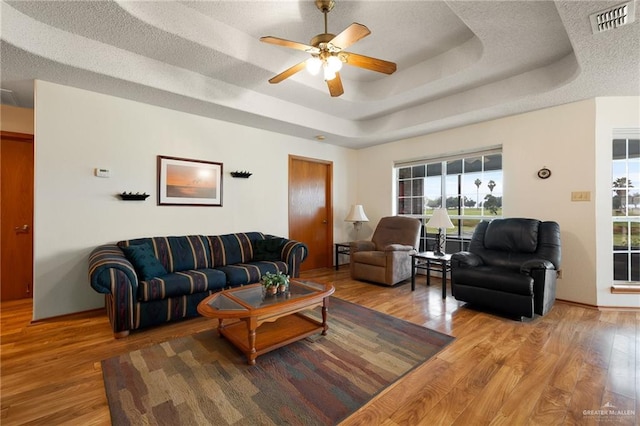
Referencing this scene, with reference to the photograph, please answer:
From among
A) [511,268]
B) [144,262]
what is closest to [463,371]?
[511,268]

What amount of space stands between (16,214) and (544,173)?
685 cm

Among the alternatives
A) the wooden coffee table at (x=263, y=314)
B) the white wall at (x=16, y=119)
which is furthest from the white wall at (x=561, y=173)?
the white wall at (x=16, y=119)

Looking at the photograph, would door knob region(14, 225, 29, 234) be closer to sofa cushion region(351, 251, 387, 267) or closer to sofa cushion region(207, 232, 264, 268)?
sofa cushion region(207, 232, 264, 268)

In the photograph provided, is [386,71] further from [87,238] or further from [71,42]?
[87,238]

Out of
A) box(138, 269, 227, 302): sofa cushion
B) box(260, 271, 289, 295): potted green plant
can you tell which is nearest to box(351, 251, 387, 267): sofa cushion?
A: box(260, 271, 289, 295): potted green plant

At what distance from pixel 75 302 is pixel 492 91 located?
551 cm

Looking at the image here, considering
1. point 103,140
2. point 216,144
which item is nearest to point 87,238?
point 103,140

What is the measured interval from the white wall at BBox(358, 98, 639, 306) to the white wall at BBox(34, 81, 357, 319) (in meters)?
3.80

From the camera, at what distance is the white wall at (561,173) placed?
3260mm

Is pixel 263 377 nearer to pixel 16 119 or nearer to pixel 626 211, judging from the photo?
pixel 16 119

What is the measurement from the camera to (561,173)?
11.4 ft

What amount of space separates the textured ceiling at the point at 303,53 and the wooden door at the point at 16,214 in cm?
66

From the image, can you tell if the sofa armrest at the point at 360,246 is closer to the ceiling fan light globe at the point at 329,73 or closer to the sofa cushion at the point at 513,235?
the sofa cushion at the point at 513,235

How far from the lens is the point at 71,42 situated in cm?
247
